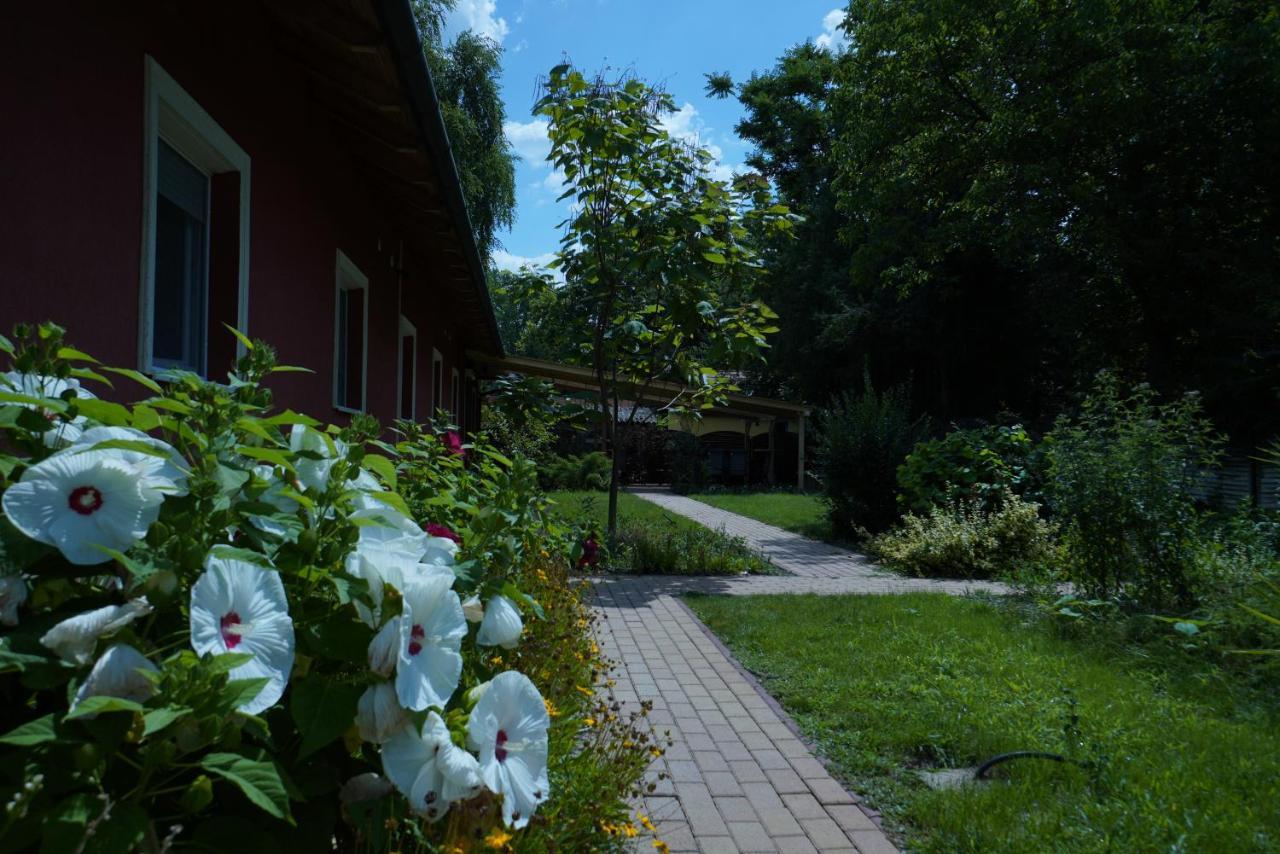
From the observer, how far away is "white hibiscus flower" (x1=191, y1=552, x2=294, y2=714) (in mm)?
1132

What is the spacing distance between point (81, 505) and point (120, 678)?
0.87 ft

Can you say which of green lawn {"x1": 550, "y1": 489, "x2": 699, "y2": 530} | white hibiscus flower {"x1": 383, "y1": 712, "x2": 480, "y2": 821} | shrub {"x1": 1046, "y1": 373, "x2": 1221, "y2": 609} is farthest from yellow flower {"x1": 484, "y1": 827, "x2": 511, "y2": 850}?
green lawn {"x1": 550, "y1": 489, "x2": 699, "y2": 530}

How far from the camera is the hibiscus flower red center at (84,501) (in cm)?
117

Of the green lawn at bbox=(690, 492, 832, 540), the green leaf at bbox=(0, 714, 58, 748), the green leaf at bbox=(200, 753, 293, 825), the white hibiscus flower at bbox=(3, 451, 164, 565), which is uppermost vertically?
the white hibiscus flower at bbox=(3, 451, 164, 565)

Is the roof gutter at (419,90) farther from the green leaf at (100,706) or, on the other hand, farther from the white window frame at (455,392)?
the white window frame at (455,392)

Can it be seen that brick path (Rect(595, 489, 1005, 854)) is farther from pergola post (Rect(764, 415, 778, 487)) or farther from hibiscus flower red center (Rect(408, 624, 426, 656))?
pergola post (Rect(764, 415, 778, 487))

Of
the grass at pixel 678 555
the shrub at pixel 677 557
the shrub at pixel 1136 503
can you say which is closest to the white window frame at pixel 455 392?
the grass at pixel 678 555

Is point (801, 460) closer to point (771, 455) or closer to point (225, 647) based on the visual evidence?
point (771, 455)

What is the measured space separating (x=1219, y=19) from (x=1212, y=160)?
2.56m

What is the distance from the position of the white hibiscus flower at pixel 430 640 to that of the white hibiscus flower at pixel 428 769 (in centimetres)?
6

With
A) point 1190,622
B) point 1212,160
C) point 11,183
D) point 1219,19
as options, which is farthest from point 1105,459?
point 1219,19

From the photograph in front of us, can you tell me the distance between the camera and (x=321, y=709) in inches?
48.9

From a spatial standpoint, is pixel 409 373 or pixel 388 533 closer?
pixel 388 533

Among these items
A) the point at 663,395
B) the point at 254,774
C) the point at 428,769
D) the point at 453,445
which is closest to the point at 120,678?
the point at 254,774
